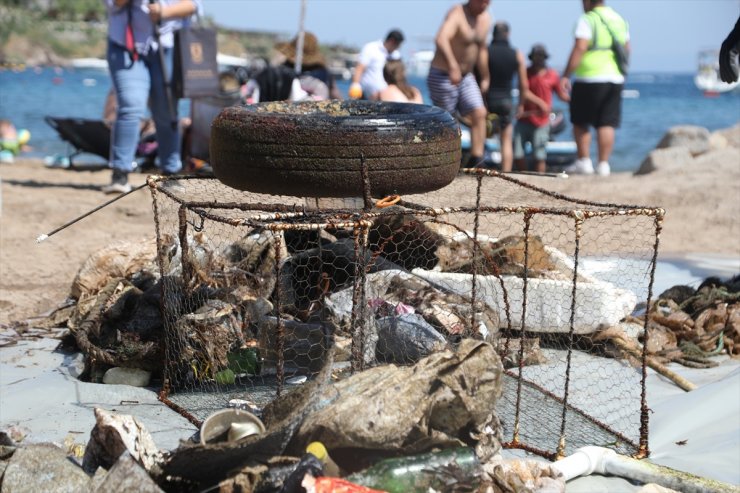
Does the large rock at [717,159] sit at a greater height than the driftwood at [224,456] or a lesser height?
lesser

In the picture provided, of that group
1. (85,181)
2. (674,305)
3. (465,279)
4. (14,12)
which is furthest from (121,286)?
(14,12)

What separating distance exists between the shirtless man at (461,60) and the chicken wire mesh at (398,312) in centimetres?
400

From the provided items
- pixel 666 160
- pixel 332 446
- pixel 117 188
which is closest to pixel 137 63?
pixel 117 188

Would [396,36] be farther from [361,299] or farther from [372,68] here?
[361,299]

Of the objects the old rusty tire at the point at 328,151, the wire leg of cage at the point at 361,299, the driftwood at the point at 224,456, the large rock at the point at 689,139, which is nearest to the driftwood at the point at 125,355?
the old rusty tire at the point at 328,151

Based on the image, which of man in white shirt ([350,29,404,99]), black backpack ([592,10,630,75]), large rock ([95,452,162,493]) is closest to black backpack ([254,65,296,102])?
man in white shirt ([350,29,404,99])

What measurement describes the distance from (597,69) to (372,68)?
2.55 m

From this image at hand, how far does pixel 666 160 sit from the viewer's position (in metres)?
10.6

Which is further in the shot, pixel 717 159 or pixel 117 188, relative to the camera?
pixel 717 159

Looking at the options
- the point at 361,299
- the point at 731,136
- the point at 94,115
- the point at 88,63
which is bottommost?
the point at 88,63

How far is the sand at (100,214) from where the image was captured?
5820mm

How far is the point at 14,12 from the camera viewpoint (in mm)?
82062

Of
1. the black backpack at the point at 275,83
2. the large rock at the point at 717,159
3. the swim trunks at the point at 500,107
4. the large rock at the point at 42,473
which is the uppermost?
the black backpack at the point at 275,83

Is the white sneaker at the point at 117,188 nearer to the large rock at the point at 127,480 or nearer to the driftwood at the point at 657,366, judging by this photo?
the driftwood at the point at 657,366
